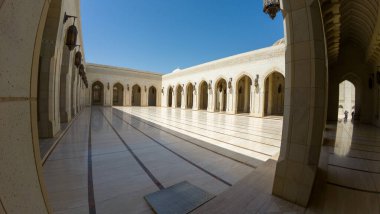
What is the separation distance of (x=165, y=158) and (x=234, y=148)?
182cm

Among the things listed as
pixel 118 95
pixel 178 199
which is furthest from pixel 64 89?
pixel 118 95

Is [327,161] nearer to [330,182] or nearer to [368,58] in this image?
[330,182]

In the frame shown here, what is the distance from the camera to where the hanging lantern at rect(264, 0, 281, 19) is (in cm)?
413

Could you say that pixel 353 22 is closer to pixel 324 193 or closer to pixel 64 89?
pixel 324 193

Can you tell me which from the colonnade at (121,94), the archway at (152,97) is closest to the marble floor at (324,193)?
the colonnade at (121,94)

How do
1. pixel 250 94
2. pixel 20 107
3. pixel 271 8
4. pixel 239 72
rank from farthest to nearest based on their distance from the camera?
pixel 239 72
pixel 250 94
pixel 271 8
pixel 20 107

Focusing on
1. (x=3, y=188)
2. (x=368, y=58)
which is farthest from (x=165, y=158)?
(x=368, y=58)

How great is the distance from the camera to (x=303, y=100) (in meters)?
2.05

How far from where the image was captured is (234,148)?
436cm

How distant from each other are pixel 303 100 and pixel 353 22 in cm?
820

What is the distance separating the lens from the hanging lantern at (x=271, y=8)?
4127 mm

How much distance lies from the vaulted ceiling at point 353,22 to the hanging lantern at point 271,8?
916 mm

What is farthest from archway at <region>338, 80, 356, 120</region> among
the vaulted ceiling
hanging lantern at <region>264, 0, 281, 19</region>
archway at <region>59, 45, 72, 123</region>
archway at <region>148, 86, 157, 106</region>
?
archway at <region>148, 86, 157, 106</region>

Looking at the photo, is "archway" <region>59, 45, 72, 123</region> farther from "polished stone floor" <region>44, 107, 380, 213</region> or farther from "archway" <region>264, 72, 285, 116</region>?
→ "archway" <region>264, 72, 285, 116</region>
